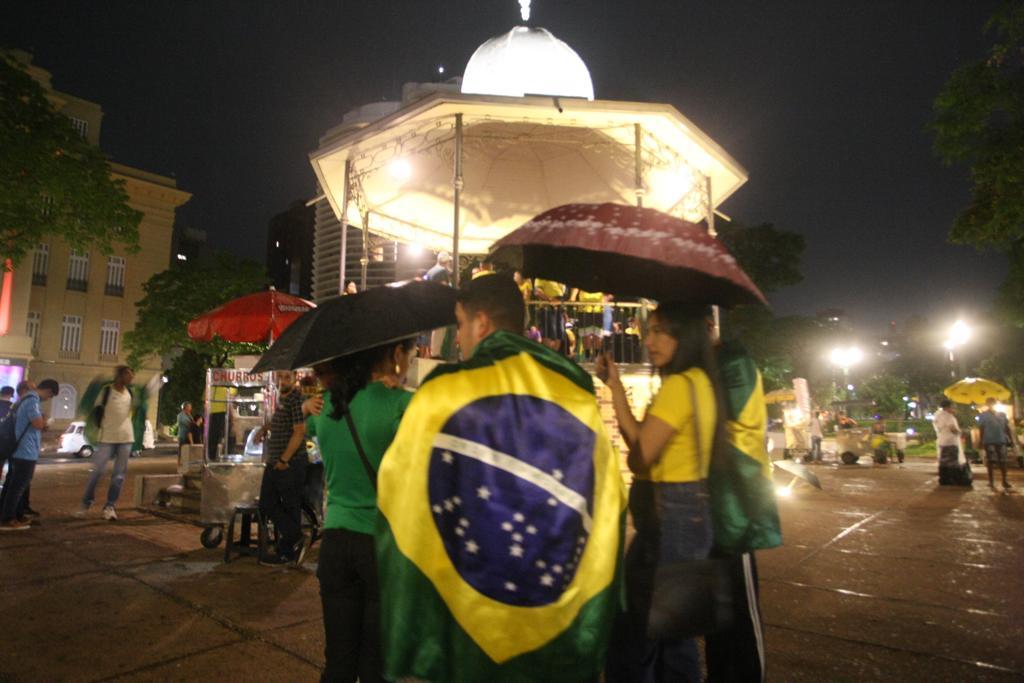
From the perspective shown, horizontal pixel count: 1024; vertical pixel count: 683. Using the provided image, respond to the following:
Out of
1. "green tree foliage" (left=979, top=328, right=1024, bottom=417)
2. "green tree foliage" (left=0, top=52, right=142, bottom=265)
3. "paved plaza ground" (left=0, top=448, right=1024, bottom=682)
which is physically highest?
"green tree foliage" (left=0, top=52, right=142, bottom=265)

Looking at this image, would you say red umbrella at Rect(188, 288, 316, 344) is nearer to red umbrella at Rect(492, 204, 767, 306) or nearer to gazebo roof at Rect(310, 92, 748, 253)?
gazebo roof at Rect(310, 92, 748, 253)

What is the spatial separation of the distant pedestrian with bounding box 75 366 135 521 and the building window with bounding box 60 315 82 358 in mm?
37757

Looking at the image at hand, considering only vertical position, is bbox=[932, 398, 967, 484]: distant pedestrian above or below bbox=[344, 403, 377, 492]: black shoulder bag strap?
below

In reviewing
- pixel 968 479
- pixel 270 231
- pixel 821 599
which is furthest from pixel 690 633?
pixel 270 231

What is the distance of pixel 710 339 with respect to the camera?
2.63 metres

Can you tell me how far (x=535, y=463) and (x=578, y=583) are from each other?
0.35 m

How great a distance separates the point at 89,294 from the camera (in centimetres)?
4094

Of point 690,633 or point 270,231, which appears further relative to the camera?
point 270,231

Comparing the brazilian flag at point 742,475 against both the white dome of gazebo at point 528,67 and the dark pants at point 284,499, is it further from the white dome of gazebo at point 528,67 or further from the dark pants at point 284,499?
the white dome of gazebo at point 528,67

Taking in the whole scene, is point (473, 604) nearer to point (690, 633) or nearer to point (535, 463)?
point (535, 463)

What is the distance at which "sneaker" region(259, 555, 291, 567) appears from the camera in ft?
20.8

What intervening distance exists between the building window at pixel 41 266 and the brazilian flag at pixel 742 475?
47193 mm

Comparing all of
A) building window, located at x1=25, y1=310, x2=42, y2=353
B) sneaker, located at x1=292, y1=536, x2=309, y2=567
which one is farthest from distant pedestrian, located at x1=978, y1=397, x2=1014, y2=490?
building window, located at x1=25, y1=310, x2=42, y2=353

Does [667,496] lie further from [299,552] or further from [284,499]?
[299,552]
